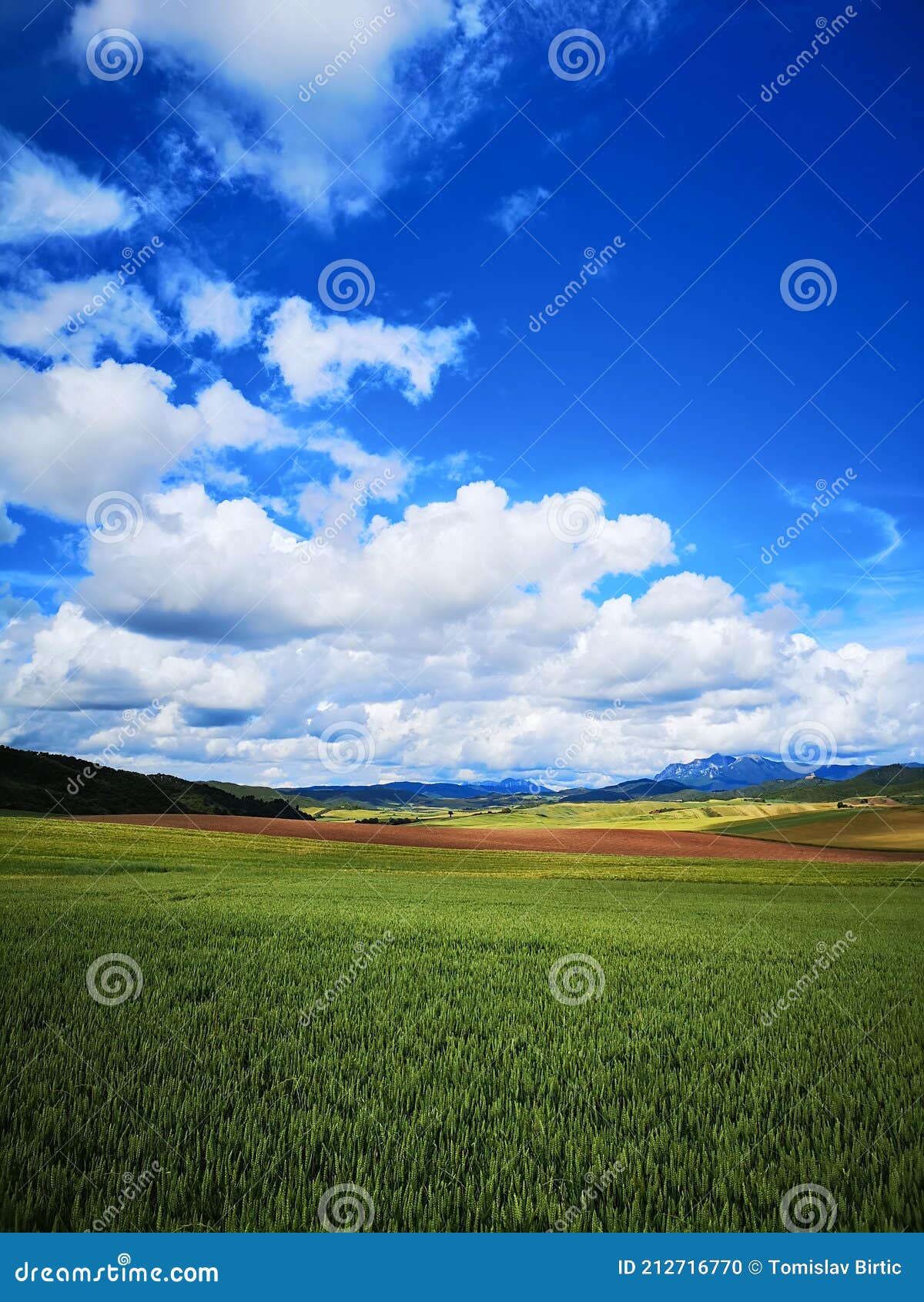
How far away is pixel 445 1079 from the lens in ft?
22.6

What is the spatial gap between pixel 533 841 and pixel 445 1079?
211ft

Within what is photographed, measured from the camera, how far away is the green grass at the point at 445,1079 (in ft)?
15.7

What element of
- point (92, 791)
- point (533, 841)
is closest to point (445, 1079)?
point (533, 841)

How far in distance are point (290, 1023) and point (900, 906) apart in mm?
33479

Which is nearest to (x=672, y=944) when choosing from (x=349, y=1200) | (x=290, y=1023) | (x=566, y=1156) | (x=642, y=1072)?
(x=642, y=1072)

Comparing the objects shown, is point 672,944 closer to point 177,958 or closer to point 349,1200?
point 177,958

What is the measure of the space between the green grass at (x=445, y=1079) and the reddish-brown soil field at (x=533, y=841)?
4574 centimetres

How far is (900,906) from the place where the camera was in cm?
3077

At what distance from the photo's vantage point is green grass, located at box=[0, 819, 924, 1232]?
4773mm

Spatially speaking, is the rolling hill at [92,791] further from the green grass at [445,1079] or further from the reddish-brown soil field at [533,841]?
the green grass at [445,1079]

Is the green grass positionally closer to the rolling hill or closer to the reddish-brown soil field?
the reddish-brown soil field

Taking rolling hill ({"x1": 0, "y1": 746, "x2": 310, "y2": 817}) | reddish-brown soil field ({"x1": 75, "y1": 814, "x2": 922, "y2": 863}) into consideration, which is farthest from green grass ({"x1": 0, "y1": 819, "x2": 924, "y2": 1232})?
rolling hill ({"x1": 0, "y1": 746, "x2": 310, "y2": 817})

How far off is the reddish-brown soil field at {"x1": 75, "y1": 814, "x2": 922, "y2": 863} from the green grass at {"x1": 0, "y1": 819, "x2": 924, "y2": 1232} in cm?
4574

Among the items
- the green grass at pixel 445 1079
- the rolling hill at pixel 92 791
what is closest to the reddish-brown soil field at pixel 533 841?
the rolling hill at pixel 92 791
